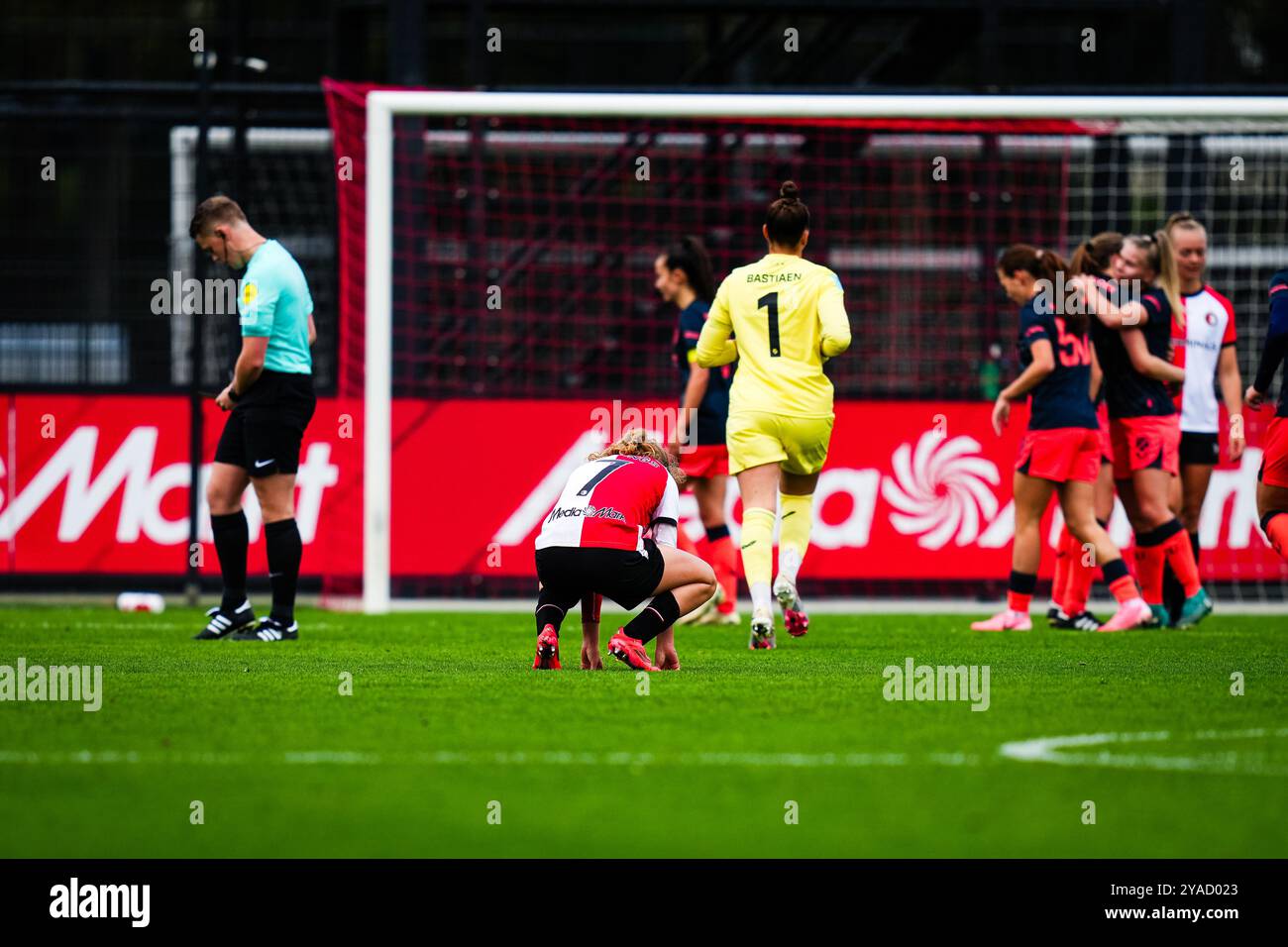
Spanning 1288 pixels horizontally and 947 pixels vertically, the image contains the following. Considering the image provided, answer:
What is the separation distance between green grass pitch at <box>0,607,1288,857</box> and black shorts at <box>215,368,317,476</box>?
1.08m

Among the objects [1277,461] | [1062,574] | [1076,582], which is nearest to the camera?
[1277,461]

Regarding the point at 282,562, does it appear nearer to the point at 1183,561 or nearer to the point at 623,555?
the point at 623,555

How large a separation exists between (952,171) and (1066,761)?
10109 mm

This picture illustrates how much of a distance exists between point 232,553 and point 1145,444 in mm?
4507

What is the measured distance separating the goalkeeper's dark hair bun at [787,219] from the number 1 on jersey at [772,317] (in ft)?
0.82

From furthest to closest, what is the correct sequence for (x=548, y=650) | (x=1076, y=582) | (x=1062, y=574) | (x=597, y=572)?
(x=1062, y=574) → (x=1076, y=582) → (x=548, y=650) → (x=597, y=572)

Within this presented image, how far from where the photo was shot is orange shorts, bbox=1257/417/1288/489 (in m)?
7.66

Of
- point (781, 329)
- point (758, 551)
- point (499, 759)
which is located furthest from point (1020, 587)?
point (499, 759)

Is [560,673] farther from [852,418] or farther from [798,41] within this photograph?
[798,41]

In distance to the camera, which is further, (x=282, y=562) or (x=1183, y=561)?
(x=1183, y=561)

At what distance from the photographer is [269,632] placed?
8.75 meters

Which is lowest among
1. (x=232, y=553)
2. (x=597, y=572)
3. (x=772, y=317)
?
(x=232, y=553)

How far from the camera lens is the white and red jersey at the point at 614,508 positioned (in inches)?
266

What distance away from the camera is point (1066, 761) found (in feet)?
16.1
